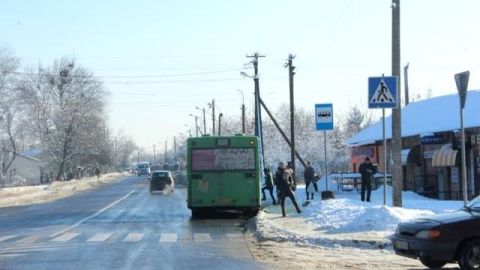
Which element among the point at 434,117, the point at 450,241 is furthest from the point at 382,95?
the point at 434,117

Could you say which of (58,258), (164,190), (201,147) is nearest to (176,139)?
(164,190)

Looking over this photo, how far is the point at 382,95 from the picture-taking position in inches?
664

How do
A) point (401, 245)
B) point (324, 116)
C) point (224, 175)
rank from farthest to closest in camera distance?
point (224, 175), point (324, 116), point (401, 245)

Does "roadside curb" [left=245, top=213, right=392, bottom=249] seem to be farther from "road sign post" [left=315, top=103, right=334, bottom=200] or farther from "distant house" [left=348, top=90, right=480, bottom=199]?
"distant house" [left=348, top=90, right=480, bottom=199]

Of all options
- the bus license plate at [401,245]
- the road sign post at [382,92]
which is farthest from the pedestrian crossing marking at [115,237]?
the bus license plate at [401,245]

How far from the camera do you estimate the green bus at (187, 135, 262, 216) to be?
2375 cm

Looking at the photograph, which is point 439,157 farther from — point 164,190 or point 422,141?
point 164,190

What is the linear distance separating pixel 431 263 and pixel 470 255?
2.53ft

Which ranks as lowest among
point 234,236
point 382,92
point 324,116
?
point 234,236

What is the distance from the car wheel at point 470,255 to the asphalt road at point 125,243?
334cm

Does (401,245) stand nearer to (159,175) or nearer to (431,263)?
(431,263)

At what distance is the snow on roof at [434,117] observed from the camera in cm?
2895

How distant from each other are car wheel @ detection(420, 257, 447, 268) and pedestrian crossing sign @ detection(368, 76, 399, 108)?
6.12 m

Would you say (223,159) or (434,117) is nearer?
(223,159)
